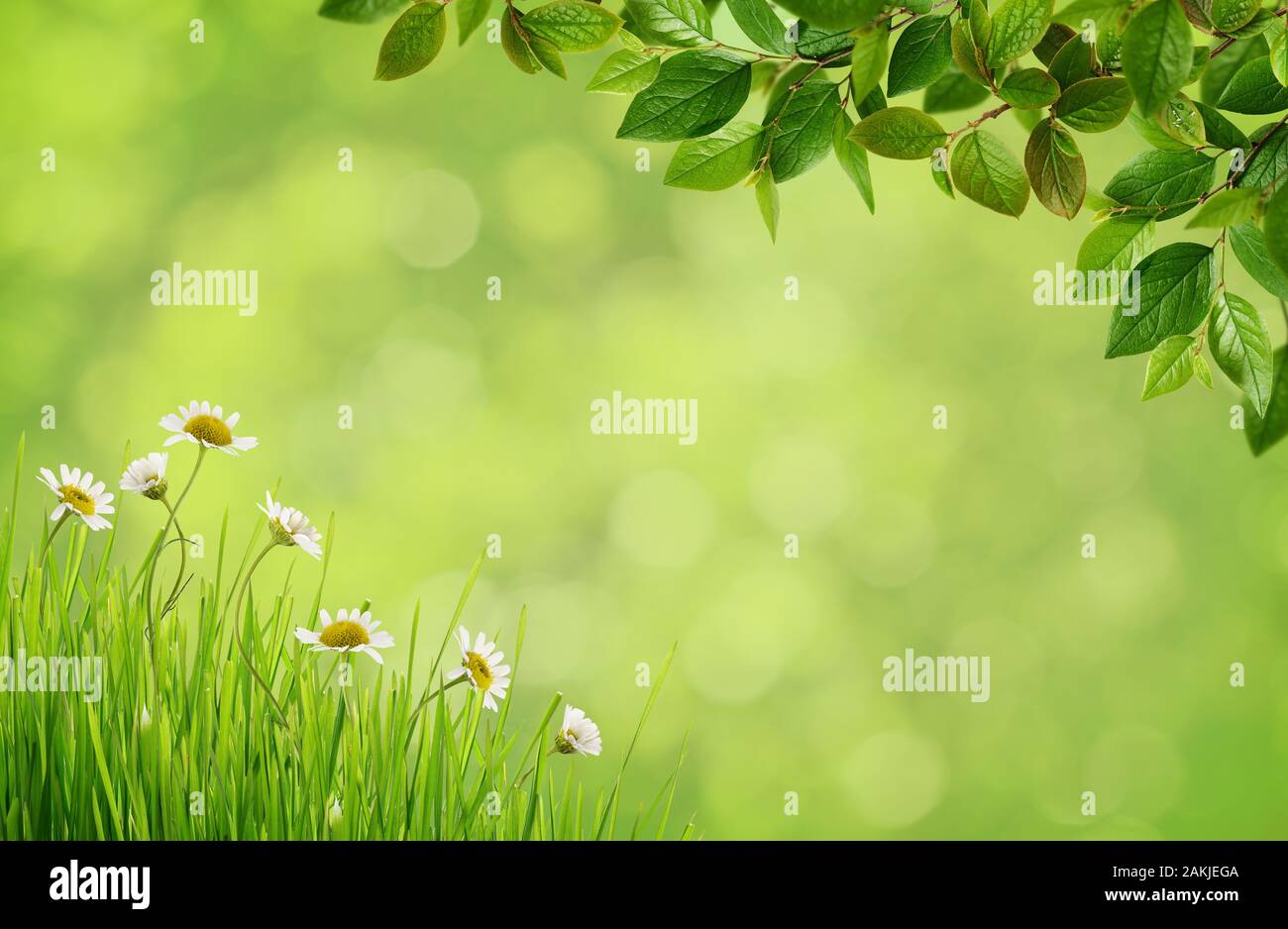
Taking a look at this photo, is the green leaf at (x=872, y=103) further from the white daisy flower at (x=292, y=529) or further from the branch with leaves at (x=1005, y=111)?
the white daisy flower at (x=292, y=529)

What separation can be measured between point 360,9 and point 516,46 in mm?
63

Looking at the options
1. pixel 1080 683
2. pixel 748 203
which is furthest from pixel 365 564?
pixel 1080 683

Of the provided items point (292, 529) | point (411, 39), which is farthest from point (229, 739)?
point (411, 39)

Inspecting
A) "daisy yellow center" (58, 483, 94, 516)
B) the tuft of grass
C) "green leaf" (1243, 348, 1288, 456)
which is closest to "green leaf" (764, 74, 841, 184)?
"green leaf" (1243, 348, 1288, 456)

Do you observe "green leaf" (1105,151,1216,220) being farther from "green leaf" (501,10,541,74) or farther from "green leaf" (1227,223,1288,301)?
"green leaf" (501,10,541,74)

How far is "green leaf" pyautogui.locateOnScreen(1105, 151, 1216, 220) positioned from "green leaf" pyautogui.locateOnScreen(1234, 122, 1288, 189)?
0.05 feet

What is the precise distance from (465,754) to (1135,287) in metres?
0.60

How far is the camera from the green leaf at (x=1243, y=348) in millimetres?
392

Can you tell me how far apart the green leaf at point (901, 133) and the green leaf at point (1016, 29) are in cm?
3

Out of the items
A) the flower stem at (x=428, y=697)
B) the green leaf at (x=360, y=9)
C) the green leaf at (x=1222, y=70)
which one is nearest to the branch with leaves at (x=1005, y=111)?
the green leaf at (x=360, y=9)

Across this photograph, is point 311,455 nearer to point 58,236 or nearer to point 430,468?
point 430,468

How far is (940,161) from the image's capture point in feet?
1.28

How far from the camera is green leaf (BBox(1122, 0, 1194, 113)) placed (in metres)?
0.28
